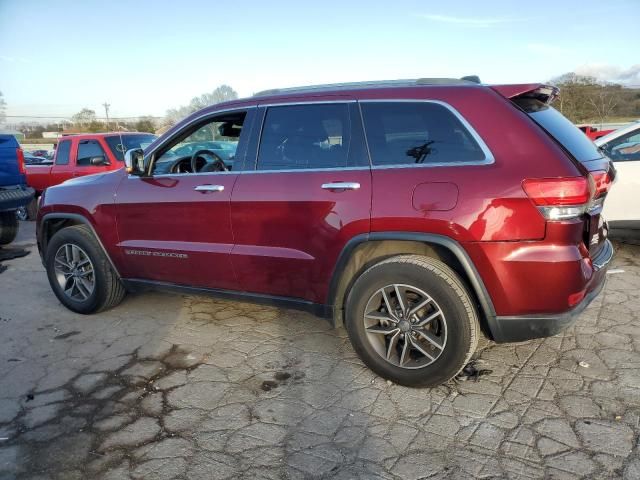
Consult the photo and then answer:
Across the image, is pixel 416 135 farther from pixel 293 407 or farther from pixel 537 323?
pixel 293 407

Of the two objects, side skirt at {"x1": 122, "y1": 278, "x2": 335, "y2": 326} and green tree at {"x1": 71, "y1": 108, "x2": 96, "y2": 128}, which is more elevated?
green tree at {"x1": 71, "y1": 108, "x2": 96, "y2": 128}

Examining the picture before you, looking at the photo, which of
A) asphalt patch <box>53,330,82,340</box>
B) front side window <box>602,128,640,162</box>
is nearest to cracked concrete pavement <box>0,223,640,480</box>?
asphalt patch <box>53,330,82,340</box>

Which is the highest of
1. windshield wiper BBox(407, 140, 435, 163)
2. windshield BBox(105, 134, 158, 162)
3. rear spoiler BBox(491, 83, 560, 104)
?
rear spoiler BBox(491, 83, 560, 104)

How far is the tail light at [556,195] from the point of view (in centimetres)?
254

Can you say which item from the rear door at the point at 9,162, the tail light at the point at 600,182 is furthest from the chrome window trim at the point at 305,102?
the rear door at the point at 9,162

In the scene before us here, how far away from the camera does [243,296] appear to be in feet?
12.0

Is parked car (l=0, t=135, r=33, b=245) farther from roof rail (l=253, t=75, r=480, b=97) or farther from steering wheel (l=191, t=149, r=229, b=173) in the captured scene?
roof rail (l=253, t=75, r=480, b=97)

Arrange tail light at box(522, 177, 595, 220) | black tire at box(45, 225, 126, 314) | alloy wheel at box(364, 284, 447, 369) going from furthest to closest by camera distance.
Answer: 1. black tire at box(45, 225, 126, 314)
2. alloy wheel at box(364, 284, 447, 369)
3. tail light at box(522, 177, 595, 220)

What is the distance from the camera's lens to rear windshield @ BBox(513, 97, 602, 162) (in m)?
2.81

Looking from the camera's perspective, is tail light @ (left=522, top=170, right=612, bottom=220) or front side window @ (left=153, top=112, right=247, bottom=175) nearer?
tail light @ (left=522, top=170, right=612, bottom=220)

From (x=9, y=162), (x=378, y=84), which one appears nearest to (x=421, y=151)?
(x=378, y=84)

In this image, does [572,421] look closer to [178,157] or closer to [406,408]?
[406,408]

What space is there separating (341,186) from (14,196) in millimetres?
6018

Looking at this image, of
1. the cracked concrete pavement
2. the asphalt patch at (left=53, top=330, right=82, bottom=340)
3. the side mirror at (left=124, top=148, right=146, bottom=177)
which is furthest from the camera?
the asphalt patch at (left=53, top=330, right=82, bottom=340)
